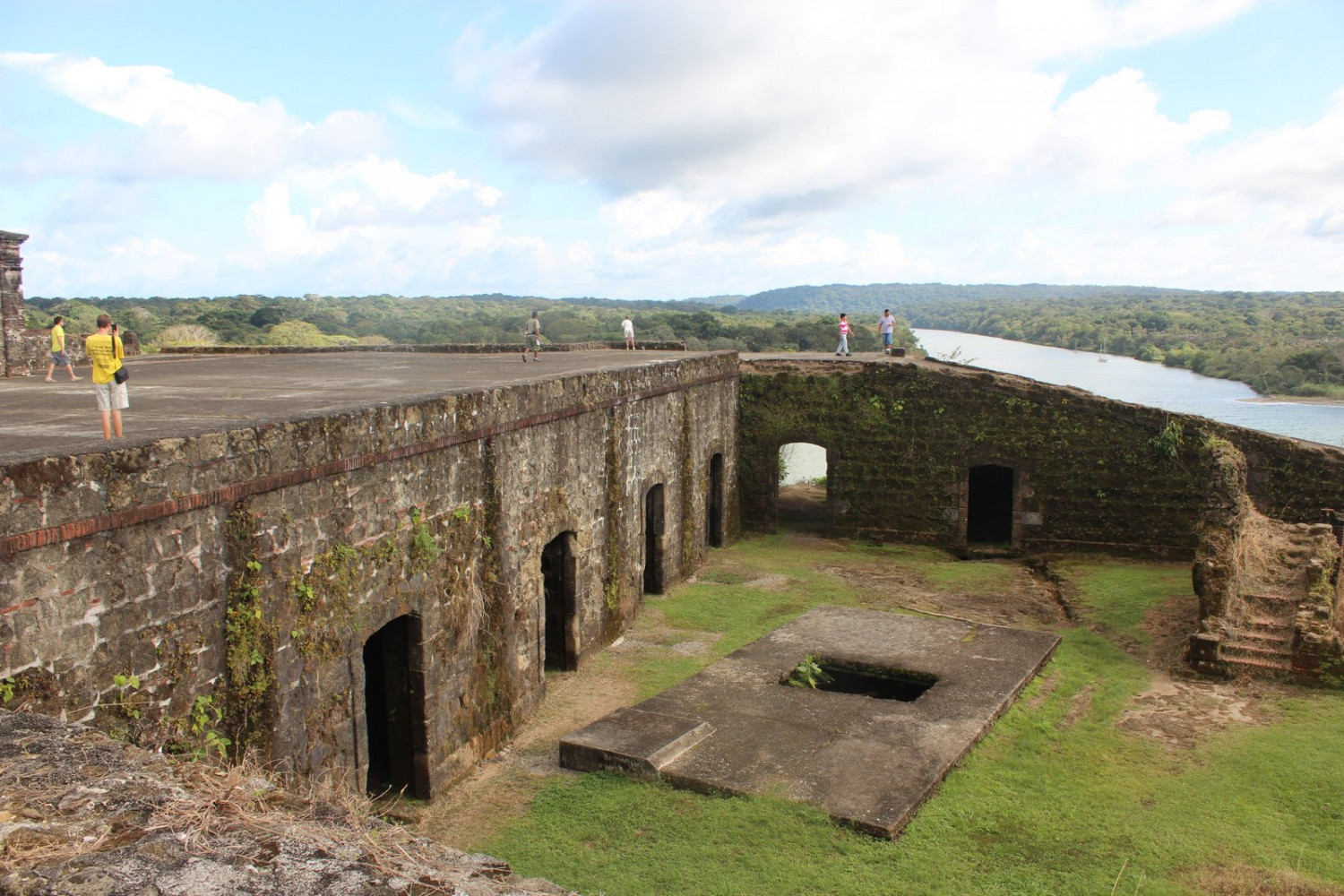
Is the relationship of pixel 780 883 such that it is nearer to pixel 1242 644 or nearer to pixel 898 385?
pixel 1242 644

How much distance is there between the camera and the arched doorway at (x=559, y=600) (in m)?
11.6

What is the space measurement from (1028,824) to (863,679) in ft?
12.0

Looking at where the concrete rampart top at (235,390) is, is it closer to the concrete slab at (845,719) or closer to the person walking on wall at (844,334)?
the concrete slab at (845,719)

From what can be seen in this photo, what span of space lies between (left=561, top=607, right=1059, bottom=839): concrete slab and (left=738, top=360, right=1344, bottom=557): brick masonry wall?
554 cm

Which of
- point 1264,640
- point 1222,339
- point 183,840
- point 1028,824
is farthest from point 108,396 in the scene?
point 1222,339

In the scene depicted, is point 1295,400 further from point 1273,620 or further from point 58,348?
point 58,348

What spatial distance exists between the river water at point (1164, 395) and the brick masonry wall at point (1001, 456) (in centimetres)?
91

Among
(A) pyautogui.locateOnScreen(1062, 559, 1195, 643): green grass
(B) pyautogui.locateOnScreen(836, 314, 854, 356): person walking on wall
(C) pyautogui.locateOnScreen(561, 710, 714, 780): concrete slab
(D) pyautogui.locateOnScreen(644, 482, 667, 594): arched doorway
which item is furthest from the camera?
(B) pyautogui.locateOnScreen(836, 314, 854, 356): person walking on wall

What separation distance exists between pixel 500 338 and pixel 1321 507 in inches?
1486

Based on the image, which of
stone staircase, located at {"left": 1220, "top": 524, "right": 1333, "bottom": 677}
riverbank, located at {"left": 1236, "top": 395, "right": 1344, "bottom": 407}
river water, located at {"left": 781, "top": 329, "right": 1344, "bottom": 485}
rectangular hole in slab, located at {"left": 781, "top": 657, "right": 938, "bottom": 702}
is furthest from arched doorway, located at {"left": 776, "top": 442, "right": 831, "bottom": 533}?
riverbank, located at {"left": 1236, "top": 395, "right": 1344, "bottom": 407}

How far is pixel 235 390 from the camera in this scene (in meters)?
10.4

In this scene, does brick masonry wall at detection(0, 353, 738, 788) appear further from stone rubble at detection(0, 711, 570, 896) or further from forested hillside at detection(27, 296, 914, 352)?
forested hillside at detection(27, 296, 914, 352)

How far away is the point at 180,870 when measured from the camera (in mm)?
2930

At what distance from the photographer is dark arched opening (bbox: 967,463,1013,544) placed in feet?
64.1
